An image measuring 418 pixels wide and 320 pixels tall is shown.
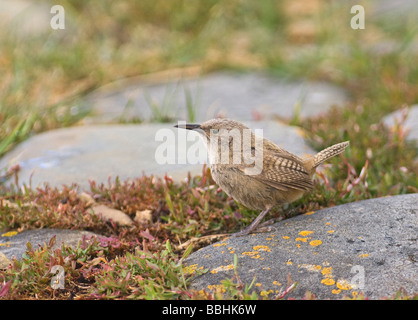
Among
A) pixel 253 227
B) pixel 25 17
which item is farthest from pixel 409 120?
pixel 25 17

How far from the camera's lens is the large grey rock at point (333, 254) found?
325 cm

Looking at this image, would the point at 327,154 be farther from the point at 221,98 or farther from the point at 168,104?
the point at 221,98

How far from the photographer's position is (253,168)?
411cm

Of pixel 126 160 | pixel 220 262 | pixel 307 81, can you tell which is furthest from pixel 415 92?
pixel 220 262

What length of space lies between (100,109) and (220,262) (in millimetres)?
4504

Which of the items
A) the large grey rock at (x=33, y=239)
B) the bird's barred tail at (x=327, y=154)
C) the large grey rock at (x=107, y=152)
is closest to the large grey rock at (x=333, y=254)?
the bird's barred tail at (x=327, y=154)

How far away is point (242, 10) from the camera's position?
10812 millimetres

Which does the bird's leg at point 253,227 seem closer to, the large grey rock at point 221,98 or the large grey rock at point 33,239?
the large grey rock at point 33,239

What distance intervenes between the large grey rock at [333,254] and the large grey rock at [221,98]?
309cm

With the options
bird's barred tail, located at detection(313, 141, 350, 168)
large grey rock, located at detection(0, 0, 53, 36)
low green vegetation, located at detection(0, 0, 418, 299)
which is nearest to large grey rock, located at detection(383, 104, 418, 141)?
low green vegetation, located at detection(0, 0, 418, 299)

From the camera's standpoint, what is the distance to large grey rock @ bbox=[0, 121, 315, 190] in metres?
5.14

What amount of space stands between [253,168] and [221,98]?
3979 mm
